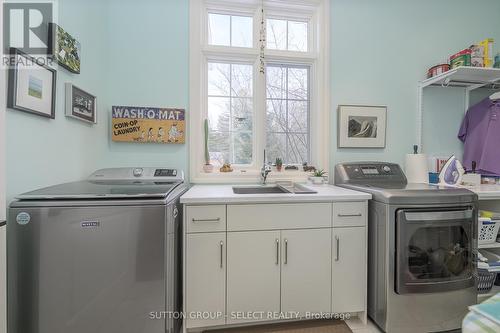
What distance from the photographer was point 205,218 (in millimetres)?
1455

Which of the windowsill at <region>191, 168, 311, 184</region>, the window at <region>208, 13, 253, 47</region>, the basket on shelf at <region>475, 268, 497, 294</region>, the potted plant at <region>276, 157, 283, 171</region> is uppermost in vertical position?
the window at <region>208, 13, 253, 47</region>

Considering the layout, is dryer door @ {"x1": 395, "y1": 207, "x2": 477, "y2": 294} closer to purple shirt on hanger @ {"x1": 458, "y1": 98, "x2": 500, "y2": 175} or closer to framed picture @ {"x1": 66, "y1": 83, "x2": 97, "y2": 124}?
purple shirt on hanger @ {"x1": 458, "y1": 98, "x2": 500, "y2": 175}

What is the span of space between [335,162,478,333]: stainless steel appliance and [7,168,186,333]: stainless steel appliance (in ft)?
4.36

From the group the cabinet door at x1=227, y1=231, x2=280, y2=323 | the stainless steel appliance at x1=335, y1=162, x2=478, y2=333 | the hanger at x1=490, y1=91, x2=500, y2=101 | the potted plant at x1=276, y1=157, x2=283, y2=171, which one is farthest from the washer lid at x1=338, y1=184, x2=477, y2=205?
the hanger at x1=490, y1=91, x2=500, y2=101

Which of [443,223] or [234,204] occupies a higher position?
[234,204]

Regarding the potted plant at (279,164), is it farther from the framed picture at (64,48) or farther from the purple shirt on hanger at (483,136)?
the purple shirt on hanger at (483,136)

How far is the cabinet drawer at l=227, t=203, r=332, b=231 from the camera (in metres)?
1.48

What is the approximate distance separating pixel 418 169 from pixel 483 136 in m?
0.73

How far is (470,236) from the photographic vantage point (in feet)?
5.14

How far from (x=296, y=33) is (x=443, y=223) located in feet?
6.69

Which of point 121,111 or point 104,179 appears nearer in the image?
point 104,179

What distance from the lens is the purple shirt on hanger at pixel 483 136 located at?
215 centimetres

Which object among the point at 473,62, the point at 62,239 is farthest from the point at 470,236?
the point at 62,239

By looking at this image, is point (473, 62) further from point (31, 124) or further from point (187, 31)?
point (31, 124)
